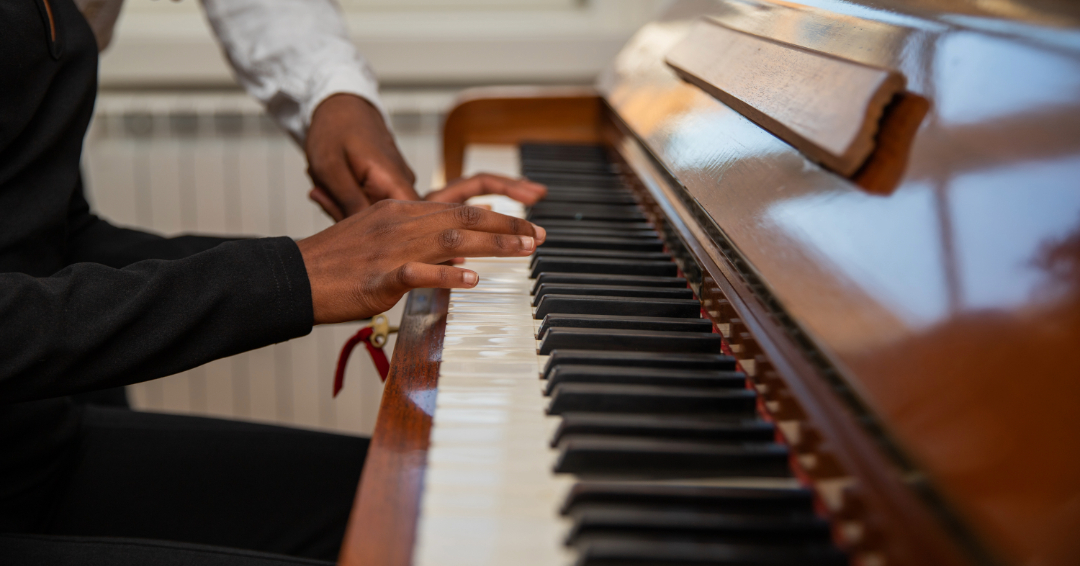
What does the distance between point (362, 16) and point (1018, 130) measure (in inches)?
74.4

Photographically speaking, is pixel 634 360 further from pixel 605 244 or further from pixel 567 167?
pixel 567 167

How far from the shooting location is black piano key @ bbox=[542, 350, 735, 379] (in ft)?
Answer: 1.88

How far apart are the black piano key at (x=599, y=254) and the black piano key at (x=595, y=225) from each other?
90 mm

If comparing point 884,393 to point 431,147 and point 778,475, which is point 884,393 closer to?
point 778,475

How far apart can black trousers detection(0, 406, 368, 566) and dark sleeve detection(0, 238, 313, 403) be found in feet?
1.09

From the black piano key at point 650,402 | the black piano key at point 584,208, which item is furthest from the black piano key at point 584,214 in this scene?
the black piano key at point 650,402

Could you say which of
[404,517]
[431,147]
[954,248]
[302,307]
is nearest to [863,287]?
[954,248]

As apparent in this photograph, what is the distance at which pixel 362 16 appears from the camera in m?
2.05

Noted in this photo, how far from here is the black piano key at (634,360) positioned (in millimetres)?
574

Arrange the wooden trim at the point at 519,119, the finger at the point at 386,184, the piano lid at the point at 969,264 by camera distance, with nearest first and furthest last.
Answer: the piano lid at the point at 969,264, the finger at the point at 386,184, the wooden trim at the point at 519,119

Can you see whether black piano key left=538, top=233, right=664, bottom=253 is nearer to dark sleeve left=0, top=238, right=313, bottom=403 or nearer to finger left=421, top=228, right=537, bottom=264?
finger left=421, top=228, right=537, bottom=264

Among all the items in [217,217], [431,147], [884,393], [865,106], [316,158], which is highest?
[865,106]

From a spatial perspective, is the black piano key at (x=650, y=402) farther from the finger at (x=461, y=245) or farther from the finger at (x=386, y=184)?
the finger at (x=386, y=184)

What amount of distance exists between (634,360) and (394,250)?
23 cm
